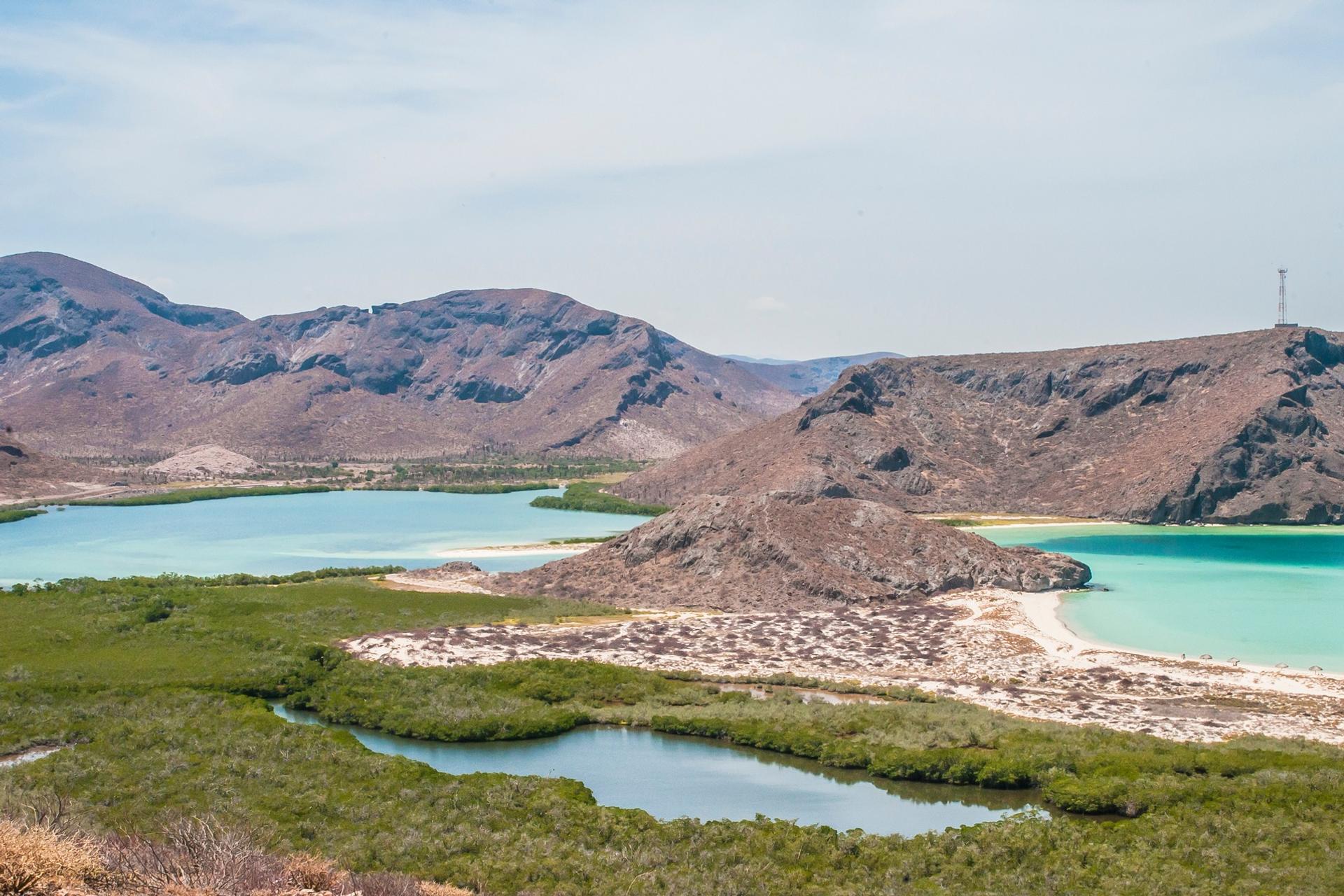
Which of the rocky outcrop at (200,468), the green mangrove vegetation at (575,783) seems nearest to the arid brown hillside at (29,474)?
the rocky outcrop at (200,468)

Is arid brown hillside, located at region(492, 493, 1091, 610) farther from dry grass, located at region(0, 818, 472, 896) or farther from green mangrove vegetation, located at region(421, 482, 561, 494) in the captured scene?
green mangrove vegetation, located at region(421, 482, 561, 494)

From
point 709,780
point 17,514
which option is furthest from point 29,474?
point 709,780

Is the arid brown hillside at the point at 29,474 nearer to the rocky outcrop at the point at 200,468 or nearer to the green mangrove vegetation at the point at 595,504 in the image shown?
the rocky outcrop at the point at 200,468

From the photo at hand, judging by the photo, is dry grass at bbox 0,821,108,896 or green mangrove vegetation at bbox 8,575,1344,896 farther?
green mangrove vegetation at bbox 8,575,1344,896

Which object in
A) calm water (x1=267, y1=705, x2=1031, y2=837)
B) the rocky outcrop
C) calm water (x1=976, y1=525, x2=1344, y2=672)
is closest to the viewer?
calm water (x1=267, y1=705, x2=1031, y2=837)

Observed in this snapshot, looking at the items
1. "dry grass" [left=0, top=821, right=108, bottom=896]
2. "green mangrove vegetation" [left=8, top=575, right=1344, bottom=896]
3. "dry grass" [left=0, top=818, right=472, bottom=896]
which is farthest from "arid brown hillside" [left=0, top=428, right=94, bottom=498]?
"dry grass" [left=0, top=821, right=108, bottom=896]

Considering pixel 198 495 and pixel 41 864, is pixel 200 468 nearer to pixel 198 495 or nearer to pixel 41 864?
pixel 198 495

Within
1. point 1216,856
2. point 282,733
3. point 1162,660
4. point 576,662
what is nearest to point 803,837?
point 1216,856
